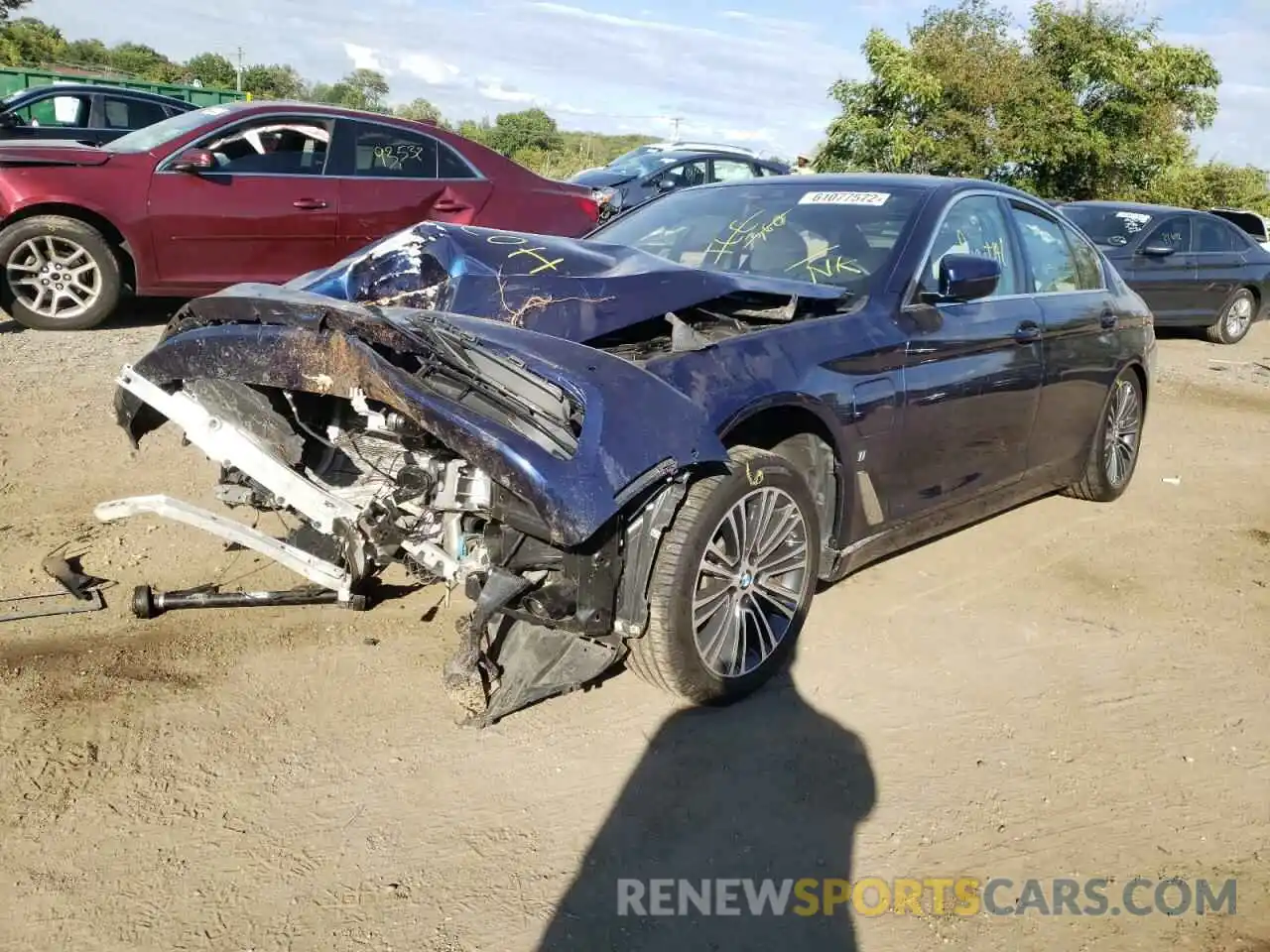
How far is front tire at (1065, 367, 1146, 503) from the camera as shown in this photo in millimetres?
5785

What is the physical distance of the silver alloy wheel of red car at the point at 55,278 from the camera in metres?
7.54

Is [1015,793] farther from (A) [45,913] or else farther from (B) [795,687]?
(A) [45,913]

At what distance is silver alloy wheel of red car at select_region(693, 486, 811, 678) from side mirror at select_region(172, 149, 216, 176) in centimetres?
592

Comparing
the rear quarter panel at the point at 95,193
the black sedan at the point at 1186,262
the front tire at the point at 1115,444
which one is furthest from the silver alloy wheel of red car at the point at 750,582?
the black sedan at the point at 1186,262

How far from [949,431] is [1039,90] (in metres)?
19.7

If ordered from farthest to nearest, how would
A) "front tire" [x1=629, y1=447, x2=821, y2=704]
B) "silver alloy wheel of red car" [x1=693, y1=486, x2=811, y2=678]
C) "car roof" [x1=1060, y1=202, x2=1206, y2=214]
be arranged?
1. "car roof" [x1=1060, y1=202, x2=1206, y2=214]
2. "silver alloy wheel of red car" [x1=693, y1=486, x2=811, y2=678]
3. "front tire" [x1=629, y1=447, x2=821, y2=704]

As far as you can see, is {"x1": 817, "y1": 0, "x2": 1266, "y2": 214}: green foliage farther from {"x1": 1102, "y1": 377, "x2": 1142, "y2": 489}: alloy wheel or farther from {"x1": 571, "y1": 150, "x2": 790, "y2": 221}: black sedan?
{"x1": 1102, "y1": 377, "x2": 1142, "y2": 489}: alloy wheel

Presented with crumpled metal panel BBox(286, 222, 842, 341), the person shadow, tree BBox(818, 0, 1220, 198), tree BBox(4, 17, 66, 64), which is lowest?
the person shadow

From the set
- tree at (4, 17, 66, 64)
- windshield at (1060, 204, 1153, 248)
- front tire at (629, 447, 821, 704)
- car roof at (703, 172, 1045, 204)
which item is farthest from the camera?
tree at (4, 17, 66, 64)

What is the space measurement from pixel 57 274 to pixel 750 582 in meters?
6.28

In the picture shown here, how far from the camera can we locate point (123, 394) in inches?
149

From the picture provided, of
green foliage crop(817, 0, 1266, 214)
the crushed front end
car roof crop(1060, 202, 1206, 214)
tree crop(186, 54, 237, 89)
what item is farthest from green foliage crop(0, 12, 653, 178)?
the crushed front end

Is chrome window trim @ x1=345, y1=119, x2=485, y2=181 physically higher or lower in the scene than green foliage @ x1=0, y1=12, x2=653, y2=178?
lower

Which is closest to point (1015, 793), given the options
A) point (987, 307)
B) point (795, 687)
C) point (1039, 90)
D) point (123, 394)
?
point (795, 687)
